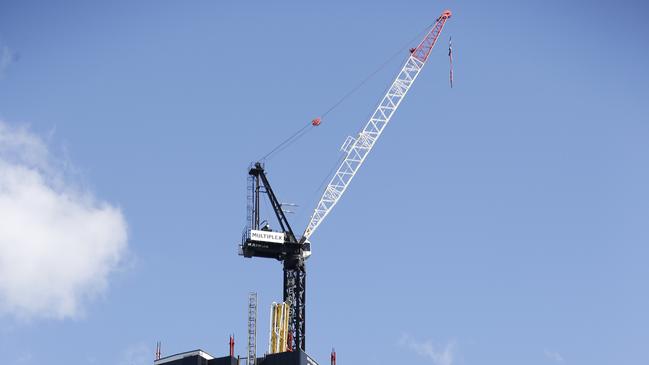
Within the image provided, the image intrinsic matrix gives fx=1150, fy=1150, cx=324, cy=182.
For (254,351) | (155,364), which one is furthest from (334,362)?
(155,364)

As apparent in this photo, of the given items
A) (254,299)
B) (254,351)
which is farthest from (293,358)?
(254,299)

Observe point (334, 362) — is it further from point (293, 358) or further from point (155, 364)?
point (155, 364)

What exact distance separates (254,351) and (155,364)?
52.3 feet

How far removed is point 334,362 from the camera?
639 feet

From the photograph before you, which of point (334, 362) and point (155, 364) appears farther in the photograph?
point (334, 362)

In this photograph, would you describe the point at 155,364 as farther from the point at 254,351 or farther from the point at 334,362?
the point at 334,362

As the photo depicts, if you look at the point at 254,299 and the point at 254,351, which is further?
the point at 254,299

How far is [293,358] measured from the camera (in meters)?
180

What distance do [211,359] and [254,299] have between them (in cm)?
2215

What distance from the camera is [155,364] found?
180375mm

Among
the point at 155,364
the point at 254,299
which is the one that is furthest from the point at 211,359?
the point at 254,299

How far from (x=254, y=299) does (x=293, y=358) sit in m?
20.4

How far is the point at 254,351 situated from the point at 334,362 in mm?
16610

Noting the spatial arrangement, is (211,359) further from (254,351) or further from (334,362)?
(334,362)
